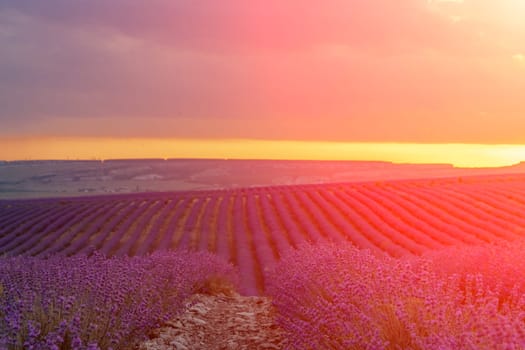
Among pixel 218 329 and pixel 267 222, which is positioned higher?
pixel 218 329

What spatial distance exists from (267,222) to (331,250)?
1462 centimetres

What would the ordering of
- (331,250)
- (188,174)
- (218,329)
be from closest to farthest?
(218,329), (331,250), (188,174)

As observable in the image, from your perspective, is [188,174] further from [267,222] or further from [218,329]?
[218,329]

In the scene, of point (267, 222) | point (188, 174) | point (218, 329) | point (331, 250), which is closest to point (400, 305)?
point (218, 329)

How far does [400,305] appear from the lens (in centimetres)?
375

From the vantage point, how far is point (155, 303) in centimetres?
616

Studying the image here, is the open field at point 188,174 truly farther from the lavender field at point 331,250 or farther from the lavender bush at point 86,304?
the lavender bush at point 86,304

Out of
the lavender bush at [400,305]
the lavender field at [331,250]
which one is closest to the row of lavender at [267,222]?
the lavender field at [331,250]

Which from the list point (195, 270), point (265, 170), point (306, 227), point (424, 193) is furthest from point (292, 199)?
point (265, 170)

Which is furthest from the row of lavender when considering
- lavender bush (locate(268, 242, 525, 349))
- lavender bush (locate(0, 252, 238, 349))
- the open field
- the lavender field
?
the open field

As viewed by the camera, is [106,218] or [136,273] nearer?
[136,273]

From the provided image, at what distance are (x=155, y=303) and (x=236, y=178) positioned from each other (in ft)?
202

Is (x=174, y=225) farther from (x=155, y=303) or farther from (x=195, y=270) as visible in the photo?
(x=155, y=303)

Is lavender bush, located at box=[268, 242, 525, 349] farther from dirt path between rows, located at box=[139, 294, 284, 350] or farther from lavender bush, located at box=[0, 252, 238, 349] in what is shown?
lavender bush, located at box=[0, 252, 238, 349]
